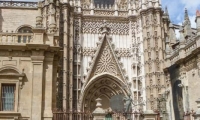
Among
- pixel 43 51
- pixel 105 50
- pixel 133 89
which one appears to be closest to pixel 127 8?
pixel 105 50

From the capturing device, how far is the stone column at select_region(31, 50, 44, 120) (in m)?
A: 14.6

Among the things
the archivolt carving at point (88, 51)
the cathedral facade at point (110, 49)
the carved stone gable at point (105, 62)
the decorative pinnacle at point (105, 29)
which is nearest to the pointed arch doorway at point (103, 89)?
the cathedral facade at point (110, 49)

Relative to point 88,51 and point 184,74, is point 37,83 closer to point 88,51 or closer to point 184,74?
point 184,74

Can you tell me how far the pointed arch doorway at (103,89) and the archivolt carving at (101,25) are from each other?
4088 mm

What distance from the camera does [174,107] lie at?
77.2 feet

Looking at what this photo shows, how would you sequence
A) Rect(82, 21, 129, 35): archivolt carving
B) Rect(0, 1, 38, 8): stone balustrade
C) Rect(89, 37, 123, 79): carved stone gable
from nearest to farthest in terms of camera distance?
Rect(0, 1, 38, 8): stone balustrade < Rect(89, 37, 123, 79): carved stone gable < Rect(82, 21, 129, 35): archivolt carving

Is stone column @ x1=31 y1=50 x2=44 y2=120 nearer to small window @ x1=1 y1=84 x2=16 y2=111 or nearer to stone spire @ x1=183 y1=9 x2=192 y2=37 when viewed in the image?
small window @ x1=1 y1=84 x2=16 y2=111

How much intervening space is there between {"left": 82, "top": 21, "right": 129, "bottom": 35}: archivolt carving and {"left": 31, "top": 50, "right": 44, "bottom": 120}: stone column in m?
15.6

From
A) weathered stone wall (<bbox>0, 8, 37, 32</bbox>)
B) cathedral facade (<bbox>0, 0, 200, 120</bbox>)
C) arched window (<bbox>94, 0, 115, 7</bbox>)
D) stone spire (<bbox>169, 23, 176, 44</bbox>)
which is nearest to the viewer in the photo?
cathedral facade (<bbox>0, 0, 200, 120</bbox>)

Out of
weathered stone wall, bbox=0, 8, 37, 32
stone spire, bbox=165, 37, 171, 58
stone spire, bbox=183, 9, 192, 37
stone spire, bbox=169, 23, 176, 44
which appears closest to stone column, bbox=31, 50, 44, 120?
stone spire, bbox=165, 37, 171, 58

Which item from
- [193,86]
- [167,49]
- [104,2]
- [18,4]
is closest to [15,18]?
[18,4]

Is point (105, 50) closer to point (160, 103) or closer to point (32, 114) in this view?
point (160, 103)

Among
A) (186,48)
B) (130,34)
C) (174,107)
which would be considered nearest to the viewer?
(186,48)

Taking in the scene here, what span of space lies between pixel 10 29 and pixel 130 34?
10.3 meters
